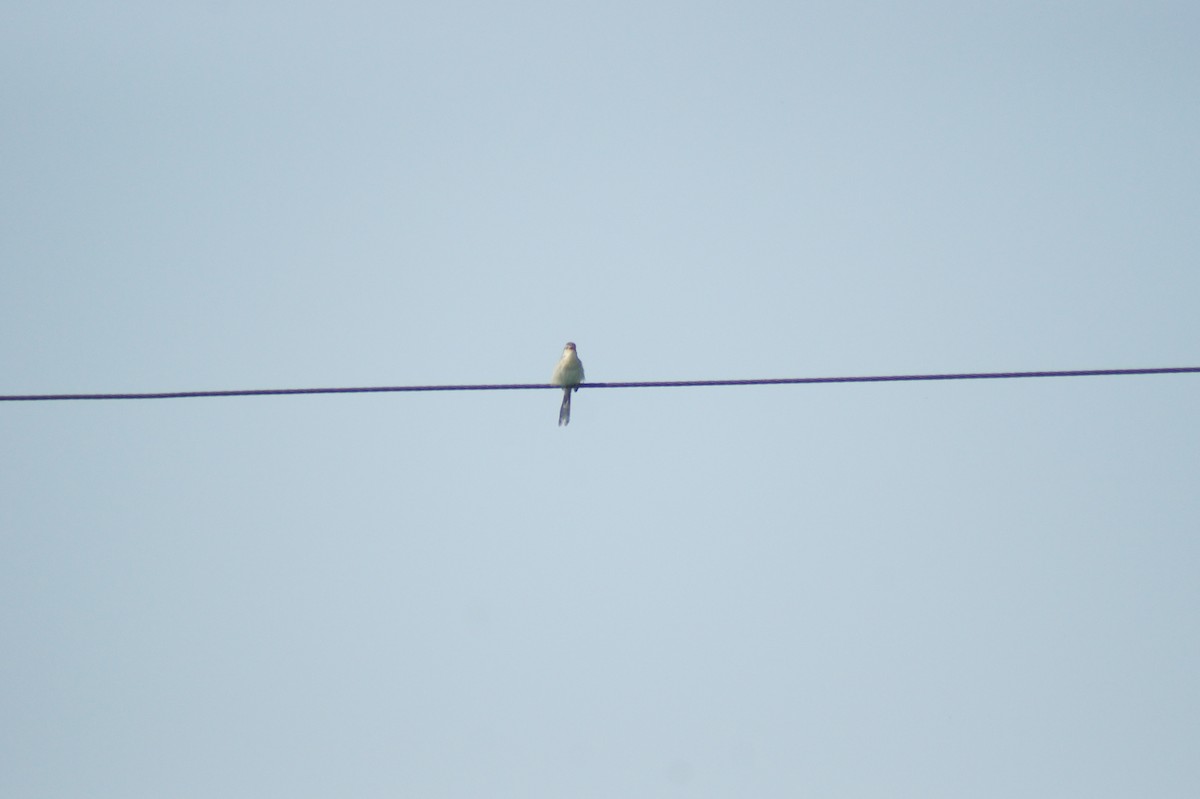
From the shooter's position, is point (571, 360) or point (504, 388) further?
point (571, 360)

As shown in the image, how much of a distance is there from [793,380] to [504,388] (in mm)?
2140

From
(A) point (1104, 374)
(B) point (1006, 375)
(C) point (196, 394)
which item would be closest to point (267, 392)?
(C) point (196, 394)

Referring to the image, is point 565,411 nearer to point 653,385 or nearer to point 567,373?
point 567,373

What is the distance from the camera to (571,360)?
16062 millimetres

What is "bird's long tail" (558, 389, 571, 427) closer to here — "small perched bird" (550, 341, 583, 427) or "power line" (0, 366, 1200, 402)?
"small perched bird" (550, 341, 583, 427)

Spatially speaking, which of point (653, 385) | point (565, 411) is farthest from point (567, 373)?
point (653, 385)

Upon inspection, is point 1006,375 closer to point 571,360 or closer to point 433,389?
point 433,389

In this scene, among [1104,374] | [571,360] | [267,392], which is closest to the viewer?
[1104,374]

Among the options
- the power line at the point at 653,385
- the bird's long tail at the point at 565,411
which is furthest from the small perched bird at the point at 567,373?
the power line at the point at 653,385

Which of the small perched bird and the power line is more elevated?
the small perched bird

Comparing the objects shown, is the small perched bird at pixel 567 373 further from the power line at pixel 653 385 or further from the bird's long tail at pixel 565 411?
the power line at pixel 653 385

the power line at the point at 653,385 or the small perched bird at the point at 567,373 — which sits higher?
the small perched bird at the point at 567,373

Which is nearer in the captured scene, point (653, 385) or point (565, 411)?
point (653, 385)

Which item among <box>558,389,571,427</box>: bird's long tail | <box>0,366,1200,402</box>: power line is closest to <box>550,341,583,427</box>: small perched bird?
<box>558,389,571,427</box>: bird's long tail
